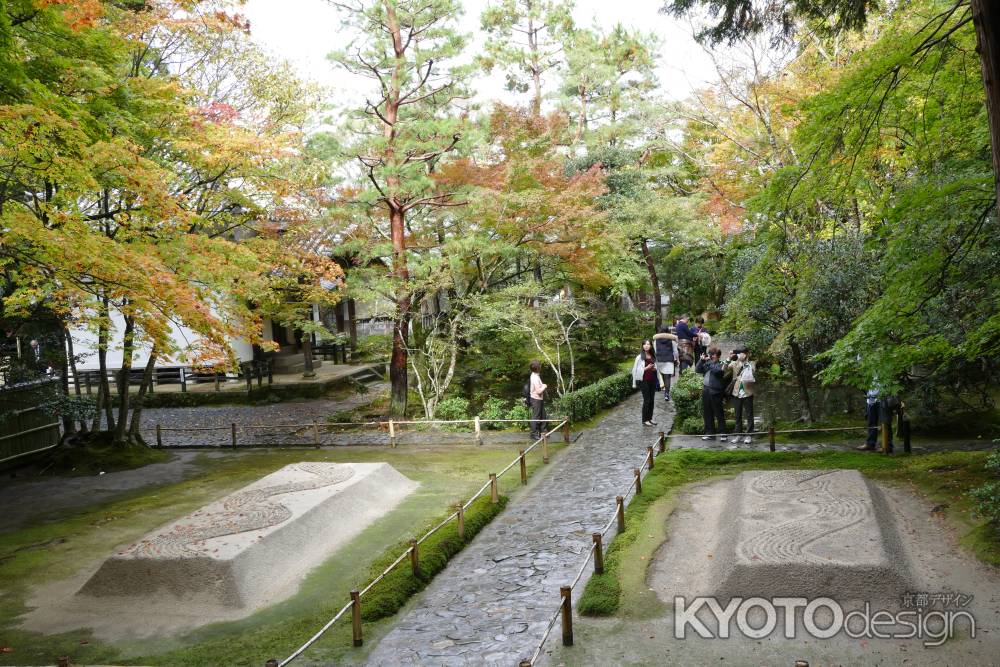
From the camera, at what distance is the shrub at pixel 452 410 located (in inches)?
750

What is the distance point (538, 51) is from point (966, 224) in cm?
2703

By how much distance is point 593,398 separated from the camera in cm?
1861

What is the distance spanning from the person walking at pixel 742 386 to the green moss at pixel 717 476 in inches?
57.9

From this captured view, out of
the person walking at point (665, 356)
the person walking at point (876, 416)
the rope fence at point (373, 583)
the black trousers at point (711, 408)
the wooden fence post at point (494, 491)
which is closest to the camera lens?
the rope fence at point (373, 583)

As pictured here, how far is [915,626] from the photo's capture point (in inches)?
258

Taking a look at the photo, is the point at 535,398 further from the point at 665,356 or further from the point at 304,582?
the point at 304,582

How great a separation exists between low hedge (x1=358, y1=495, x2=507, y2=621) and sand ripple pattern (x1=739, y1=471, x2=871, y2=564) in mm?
3790

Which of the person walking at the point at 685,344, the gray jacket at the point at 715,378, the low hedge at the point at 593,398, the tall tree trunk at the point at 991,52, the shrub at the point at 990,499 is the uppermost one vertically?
the tall tree trunk at the point at 991,52

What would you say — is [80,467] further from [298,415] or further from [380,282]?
[380,282]

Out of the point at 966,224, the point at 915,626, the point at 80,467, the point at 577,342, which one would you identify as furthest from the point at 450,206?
the point at 915,626

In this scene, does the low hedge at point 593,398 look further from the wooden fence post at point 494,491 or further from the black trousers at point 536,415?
the wooden fence post at point 494,491

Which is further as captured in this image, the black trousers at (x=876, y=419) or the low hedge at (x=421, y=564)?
the black trousers at (x=876, y=419)

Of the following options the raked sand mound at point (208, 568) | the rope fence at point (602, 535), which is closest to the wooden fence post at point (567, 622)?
the rope fence at point (602, 535)

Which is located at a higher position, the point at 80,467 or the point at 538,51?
the point at 538,51
